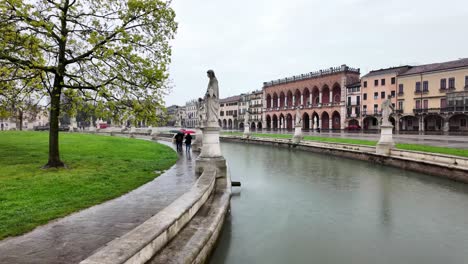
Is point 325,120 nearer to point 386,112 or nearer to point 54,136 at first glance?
point 386,112

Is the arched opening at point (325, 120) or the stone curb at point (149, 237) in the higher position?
the arched opening at point (325, 120)

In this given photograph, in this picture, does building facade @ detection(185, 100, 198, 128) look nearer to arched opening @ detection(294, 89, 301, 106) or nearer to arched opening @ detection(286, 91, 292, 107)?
arched opening @ detection(286, 91, 292, 107)

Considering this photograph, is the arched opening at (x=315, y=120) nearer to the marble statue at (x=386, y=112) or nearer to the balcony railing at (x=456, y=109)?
the balcony railing at (x=456, y=109)

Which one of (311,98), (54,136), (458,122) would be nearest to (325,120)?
(311,98)

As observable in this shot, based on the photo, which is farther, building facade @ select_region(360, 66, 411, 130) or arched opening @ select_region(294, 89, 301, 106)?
arched opening @ select_region(294, 89, 301, 106)

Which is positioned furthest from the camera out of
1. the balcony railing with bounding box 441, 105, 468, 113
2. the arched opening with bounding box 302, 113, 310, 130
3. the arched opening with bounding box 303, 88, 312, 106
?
the arched opening with bounding box 302, 113, 310, 130

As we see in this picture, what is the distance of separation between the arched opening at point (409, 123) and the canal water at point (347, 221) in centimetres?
4232

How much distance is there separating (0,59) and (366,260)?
39.3 ft

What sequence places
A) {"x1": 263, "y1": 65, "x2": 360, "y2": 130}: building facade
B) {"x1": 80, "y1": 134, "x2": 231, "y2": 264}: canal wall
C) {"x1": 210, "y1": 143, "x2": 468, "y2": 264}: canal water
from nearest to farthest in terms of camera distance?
{"x1": 80, "y1": 134, "x2": 231, "y2": 264}: canal wall < {"x1": 210, "y1": 143, "x2": 468, "y2": 264}: canal water < {"x1": 263, "y1": 65, "x2": 360, "y2": 130}: building facade

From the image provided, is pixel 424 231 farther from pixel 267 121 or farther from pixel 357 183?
pixel 267 121

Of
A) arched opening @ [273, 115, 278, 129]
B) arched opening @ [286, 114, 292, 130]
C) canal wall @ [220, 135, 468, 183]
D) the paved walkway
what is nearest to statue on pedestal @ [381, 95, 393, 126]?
canal wall @ [220, 135, 468, 183]

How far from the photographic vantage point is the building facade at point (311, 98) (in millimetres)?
63303

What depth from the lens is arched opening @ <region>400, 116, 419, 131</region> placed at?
51.5m

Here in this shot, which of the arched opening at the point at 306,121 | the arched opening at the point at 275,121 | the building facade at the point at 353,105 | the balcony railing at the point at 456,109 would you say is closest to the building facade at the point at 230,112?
the arched opening at the point at 275,121
